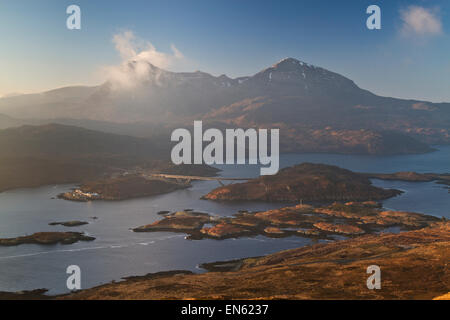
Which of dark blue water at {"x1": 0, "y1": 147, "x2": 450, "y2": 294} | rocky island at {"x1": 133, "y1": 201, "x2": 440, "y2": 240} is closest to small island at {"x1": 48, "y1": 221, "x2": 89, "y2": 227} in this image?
dark blue water at {"x1": 0, "y1": 147, "x2": 450, "y2": 294}

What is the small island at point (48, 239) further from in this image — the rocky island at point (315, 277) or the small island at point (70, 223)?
the rocky island at point (315, 277)

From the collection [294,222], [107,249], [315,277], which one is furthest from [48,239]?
[315,277]

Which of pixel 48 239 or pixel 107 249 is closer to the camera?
pixel 107 249

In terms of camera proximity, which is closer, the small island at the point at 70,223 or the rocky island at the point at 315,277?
the rocky island at the point at 315,277

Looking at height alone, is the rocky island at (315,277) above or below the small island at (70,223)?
above

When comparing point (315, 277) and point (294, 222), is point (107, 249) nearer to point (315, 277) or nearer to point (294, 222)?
point (294, 222)

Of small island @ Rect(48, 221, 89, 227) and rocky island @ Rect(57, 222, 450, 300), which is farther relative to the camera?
small island @ Rect(48, 221, 89, 227)

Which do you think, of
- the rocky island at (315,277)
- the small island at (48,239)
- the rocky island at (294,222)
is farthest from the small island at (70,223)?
the rocky island at (315,277)

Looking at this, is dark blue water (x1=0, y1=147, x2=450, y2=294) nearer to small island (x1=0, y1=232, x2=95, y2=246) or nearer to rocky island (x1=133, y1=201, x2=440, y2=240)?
small island (x1=0, y1=232, x2=95, y2=246)
